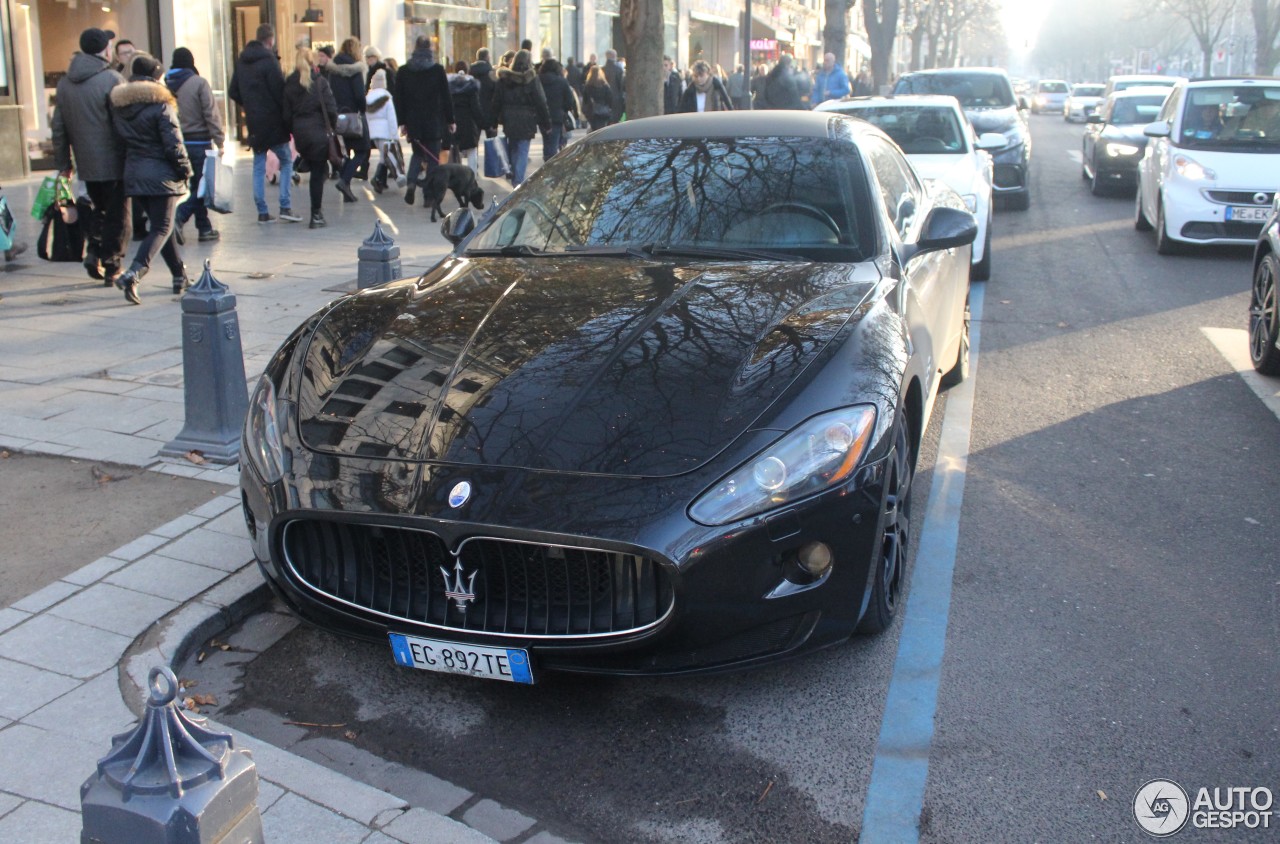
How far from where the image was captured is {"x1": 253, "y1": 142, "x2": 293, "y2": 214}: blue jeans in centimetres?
1324

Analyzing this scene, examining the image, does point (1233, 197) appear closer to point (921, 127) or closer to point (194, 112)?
point (921, 127)

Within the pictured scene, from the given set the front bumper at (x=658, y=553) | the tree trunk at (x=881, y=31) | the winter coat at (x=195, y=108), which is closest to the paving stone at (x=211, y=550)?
the front bumper at (x=658, y=553)

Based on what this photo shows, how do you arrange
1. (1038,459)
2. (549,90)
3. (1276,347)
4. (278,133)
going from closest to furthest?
(1038,459), (1276,347), (278,133), (549,90)

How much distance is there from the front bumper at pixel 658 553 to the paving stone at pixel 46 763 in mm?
709

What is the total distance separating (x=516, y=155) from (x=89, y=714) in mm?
14077

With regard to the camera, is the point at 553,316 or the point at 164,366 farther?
the point at 164,366

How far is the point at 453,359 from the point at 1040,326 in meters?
6.39

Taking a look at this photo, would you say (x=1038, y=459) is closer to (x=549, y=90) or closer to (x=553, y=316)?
(x=553, y=316)

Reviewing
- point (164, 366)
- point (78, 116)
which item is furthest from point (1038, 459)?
point (78, 116)

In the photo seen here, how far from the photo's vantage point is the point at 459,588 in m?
3.33

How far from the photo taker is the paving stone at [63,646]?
3764 millimetres

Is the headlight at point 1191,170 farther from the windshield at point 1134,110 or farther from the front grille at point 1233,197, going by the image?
the windshield at point 1134,110

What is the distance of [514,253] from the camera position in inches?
198

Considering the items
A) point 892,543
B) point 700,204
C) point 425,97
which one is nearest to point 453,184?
point 425,97
